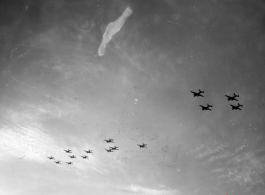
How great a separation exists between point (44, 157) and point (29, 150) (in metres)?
5.01

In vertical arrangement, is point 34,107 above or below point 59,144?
above

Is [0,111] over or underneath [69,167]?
over

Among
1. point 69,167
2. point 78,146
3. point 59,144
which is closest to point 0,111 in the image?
point 59,144

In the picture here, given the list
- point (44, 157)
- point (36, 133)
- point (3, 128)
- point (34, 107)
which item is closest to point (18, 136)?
point (3, 128)

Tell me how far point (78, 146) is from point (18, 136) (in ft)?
58.4

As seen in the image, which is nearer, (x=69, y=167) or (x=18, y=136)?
(x=18, y=136)

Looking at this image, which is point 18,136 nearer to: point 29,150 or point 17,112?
point 29,150

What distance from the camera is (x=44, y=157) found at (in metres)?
49.7

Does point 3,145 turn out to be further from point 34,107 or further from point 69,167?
point 34,107

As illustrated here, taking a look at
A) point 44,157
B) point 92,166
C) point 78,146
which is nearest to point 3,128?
point 44,157

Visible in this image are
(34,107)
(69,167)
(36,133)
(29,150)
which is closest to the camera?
(34,107)

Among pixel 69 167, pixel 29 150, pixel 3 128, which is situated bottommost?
pixel 69 167

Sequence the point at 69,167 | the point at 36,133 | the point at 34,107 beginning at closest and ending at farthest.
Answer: the point at 34,107
the point at 36,133
the point at 69,167

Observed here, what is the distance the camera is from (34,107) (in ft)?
112
